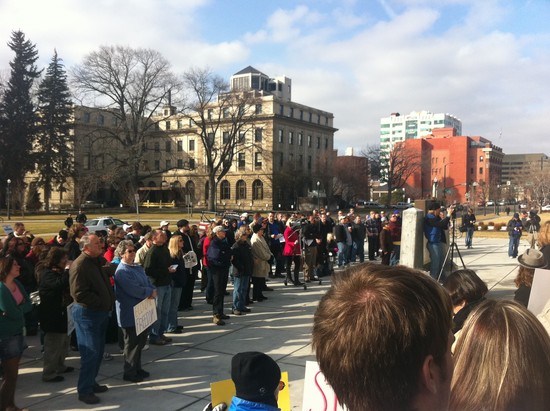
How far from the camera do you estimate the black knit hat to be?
222cm

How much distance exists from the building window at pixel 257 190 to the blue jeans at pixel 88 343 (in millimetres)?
74750

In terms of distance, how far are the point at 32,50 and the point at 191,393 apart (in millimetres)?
72485

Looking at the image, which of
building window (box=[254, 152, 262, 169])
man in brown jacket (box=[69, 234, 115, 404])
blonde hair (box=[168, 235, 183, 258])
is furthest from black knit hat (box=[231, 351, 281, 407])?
building window (box=[254, 152, 262, 169])

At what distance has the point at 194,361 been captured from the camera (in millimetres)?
6863

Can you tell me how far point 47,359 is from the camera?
20.2 feet

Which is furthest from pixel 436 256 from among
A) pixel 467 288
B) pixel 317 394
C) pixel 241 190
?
pixel 241 190

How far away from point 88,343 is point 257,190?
250 ft

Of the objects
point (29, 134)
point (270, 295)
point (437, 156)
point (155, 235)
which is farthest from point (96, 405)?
point (437, 156)

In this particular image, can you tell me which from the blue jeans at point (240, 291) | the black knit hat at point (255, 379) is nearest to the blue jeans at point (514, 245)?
the blue jeans at point (240, 291)

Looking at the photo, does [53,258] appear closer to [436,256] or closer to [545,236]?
[545,236]

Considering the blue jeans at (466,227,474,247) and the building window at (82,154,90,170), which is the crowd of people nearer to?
the blue jeans at (466,227,474,247)

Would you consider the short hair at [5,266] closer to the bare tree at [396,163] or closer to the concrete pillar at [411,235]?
the concrete pillar at [411,235]

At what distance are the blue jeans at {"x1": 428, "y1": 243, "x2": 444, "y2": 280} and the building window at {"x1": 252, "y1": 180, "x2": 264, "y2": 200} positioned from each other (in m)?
69.1

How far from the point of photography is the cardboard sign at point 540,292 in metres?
3.24
